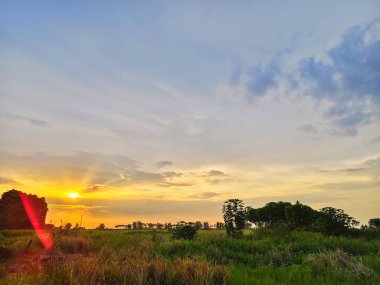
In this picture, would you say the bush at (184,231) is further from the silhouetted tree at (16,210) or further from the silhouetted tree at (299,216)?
the silhouetted tree at (16,210)

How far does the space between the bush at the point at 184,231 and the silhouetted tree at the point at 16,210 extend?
30901mm

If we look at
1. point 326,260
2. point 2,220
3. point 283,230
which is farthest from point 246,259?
point 2,220

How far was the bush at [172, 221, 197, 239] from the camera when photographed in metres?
28.6

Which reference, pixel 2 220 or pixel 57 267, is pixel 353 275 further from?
pixel 2 220

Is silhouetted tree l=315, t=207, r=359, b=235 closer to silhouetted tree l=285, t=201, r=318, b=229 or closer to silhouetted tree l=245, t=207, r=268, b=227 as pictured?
silhouetted tree l=285, t=201, r=318, b=229

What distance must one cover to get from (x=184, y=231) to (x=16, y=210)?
3285cm

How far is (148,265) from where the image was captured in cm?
925

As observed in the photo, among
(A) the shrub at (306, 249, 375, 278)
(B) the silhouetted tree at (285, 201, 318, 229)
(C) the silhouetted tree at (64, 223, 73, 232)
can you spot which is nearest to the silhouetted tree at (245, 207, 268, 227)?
(B) the silhouetted tree at (285, 201, 318, 229)

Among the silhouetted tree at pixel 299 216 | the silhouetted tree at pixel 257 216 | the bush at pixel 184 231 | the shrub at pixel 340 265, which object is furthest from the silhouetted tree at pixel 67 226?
the shrub at pixel 340 265

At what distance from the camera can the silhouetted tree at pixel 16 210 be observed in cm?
5031

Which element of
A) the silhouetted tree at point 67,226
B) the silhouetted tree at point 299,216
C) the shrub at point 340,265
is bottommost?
the shrub at point 340,265

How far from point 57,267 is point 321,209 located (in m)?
29.1

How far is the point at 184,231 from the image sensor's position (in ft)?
94.5

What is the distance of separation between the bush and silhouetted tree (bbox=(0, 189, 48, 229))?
30.9m
